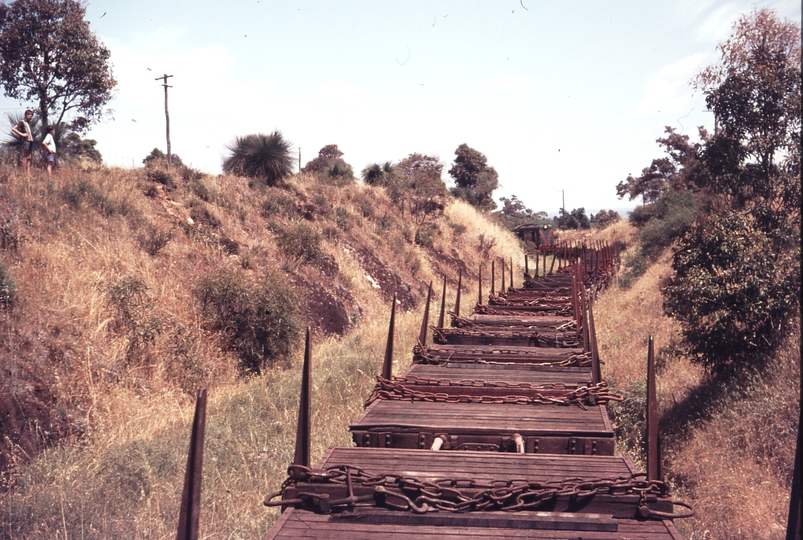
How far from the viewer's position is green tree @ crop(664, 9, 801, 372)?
997 cm

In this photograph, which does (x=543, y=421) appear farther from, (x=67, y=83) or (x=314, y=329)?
(x=67, y=83)

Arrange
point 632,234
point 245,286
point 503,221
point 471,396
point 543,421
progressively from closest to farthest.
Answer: point 543,421, point 471,396, point 245,286, point 503,221, point 632,234

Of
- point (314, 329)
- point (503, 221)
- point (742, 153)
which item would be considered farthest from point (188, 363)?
point (503, 221)

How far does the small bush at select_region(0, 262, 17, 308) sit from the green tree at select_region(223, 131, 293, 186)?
14.9 metres

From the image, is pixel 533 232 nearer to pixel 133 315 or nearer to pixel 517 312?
pixel 517 312

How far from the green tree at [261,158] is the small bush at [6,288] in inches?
587

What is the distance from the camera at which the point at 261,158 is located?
24594 millimetres

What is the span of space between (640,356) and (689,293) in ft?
11.0

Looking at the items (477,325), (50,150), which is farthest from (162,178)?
(477,325)

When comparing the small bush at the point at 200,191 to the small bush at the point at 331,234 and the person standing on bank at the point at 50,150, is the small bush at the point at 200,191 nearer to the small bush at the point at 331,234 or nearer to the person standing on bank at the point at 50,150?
the person standing on bank at the point at 50,150

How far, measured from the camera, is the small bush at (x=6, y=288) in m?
9.27

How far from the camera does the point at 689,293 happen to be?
10.6 metres

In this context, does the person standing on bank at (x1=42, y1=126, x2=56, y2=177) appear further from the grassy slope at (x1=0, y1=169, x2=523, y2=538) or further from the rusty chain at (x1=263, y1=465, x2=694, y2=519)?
the rusty chain at (x1=263, y1=465, x2=694, y2=519)

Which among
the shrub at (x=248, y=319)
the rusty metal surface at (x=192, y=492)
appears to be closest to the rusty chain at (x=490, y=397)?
the rusty metal surface at (x=192, y=492)
